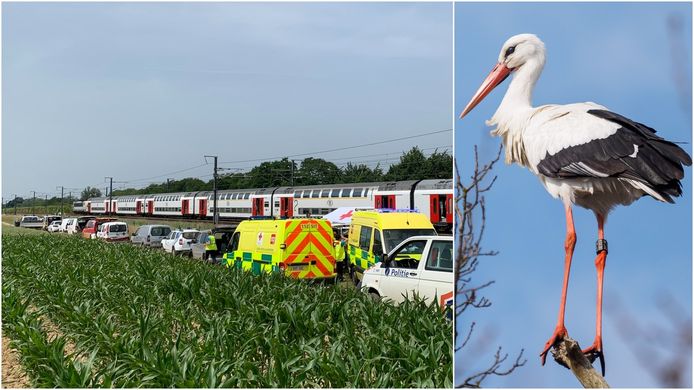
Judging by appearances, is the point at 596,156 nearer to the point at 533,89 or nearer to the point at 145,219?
the point at 533,89

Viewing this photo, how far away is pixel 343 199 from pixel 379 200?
292cm

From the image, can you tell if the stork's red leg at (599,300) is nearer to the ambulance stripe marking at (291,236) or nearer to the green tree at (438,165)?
the ambulance stripe marking at (291,236)

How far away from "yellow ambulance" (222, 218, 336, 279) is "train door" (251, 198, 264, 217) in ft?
82.3

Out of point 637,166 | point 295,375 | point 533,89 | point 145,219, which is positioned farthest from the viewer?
point 145,219

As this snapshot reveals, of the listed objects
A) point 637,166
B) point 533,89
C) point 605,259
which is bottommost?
point 605,259

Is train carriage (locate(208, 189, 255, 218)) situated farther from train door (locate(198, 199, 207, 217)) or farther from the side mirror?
the side mirror

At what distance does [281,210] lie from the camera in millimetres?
36125

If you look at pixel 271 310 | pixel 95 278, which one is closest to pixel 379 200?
pixel 95 278

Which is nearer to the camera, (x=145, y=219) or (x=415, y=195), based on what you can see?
(x=415, y=195)

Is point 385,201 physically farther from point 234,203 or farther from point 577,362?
point 577,362

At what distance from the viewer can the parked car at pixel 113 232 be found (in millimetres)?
26370

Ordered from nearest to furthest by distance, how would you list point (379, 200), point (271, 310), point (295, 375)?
point (295, 375), point (271, 310), point (379, 200)

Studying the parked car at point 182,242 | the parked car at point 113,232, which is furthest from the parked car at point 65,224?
the parked car at point 182,242

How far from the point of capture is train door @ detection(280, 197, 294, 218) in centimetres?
3519
